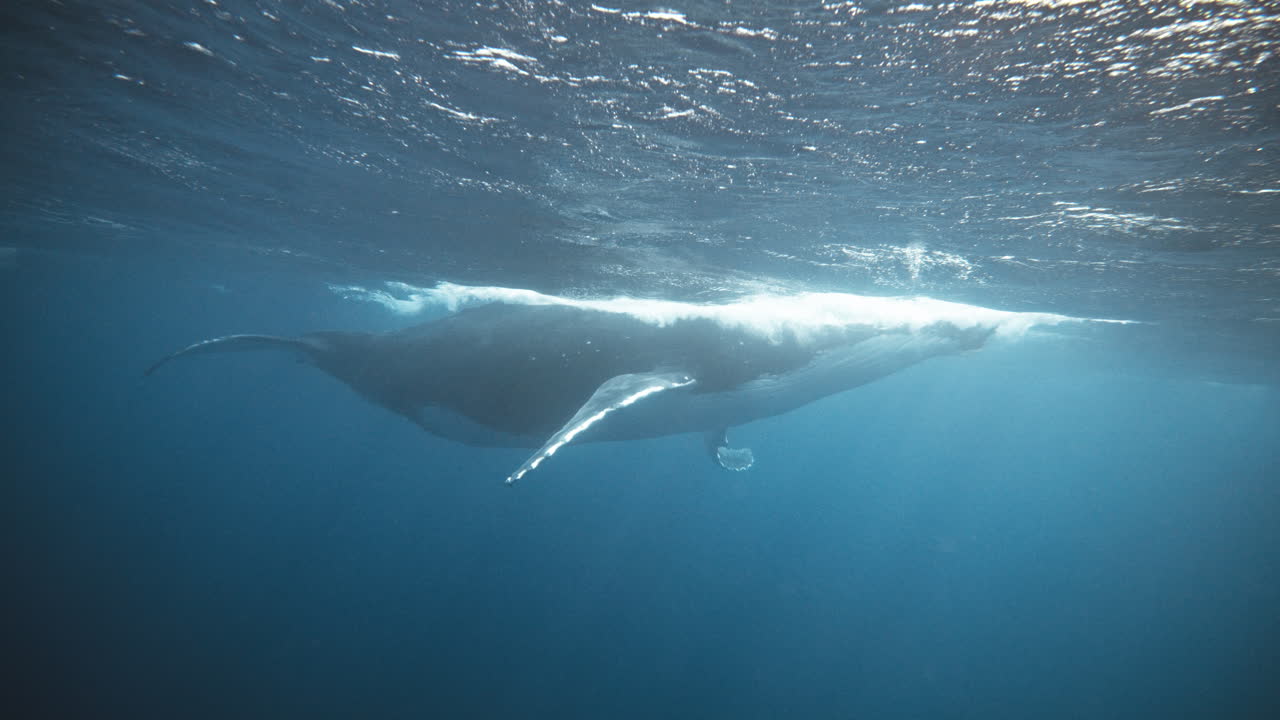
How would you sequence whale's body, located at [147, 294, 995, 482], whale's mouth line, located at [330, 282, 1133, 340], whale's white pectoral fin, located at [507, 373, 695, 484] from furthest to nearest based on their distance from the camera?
whale's mouth line, located at [330, 282, 1133, 340] < whale's body, located at [147, 294, 995, 482] < whale's white pectoral fin, located at [507, 373, 695, 484]

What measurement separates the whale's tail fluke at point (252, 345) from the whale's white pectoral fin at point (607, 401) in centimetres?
486

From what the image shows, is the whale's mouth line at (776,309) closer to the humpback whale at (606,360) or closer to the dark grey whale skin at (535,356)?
the humpback whale at (606,360)

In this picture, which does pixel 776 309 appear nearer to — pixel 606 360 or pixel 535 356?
pixel 606 360

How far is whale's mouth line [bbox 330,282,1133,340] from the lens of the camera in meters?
8.11

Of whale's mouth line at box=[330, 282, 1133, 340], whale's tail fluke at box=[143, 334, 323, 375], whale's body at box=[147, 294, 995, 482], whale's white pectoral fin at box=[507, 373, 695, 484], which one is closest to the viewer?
whale's white pectoral fin at box=[507, 373, 695, 484]

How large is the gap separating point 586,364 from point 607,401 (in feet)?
5.33

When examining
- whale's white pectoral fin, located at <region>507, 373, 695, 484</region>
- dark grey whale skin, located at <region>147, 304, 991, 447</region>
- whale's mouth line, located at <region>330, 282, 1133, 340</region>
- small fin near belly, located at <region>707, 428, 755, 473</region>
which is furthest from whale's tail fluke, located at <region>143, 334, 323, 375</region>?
small fin near belly, located at <region>707, 428, 755, 473</region>

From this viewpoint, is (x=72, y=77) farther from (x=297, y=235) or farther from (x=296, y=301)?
(x=296, y=301)

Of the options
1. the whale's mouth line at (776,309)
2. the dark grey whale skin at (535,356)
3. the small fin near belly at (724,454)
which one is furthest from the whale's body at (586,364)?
the small fin near belly at (724,454)

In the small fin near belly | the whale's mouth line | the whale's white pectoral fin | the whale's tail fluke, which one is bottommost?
the small fin near belly

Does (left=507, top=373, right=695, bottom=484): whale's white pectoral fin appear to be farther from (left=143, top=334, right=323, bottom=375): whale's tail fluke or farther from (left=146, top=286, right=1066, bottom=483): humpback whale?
(left=143, top=334, right=323, bottom=375): whale's tail fluke

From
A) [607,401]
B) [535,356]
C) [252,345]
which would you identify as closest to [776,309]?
[535,356]

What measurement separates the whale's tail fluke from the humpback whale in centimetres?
3

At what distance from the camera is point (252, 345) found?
7930mm
